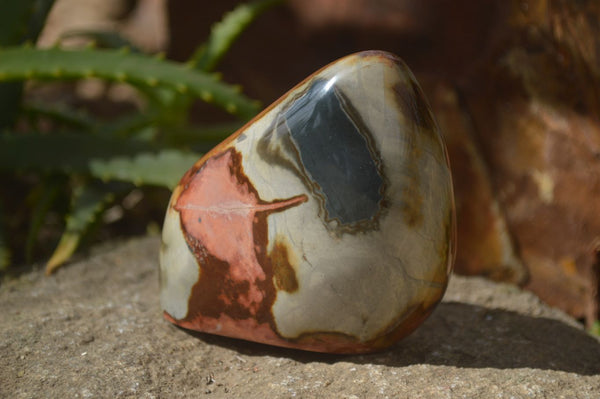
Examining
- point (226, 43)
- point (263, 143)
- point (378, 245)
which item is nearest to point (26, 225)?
point (226, 43)

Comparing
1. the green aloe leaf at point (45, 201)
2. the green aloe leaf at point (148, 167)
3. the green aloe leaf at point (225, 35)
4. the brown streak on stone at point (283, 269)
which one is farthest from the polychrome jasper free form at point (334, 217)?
the green aloe leaf at point (225, 35)

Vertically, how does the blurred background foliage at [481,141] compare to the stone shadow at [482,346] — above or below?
above

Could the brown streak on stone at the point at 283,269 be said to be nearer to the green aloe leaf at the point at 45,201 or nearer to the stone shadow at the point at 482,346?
the stone shadow at the point at 482,346

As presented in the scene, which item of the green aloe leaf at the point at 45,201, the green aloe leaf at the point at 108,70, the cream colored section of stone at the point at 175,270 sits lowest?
the green aloe leaf at the point at 45,201

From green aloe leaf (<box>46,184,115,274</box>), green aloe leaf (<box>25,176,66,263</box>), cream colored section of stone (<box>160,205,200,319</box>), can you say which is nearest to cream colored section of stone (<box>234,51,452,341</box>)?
cream colored section of stone (<box>160,205,200,319</box>)

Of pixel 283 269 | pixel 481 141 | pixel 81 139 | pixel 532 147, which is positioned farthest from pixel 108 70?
pixel 532 147
